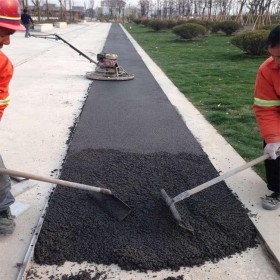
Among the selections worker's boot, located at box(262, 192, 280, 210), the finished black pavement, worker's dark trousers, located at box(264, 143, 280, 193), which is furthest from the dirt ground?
worker's dark trousers, located at box(264, 143, 280, 193)

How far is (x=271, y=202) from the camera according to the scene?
2.92 m

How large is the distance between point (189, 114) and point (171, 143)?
1.41m

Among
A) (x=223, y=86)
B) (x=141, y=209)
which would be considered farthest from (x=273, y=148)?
(x=223, y=86)

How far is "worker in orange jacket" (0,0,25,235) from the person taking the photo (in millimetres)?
2168

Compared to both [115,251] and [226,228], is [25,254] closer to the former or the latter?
[115,251]

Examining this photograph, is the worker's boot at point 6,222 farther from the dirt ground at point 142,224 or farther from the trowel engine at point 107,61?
the trowel engine at point 107,61

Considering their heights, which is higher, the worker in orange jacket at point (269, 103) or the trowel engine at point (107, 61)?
the worker in orange jacket at point (269, 103)

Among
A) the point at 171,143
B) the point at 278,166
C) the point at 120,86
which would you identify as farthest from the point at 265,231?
the point at 120,86

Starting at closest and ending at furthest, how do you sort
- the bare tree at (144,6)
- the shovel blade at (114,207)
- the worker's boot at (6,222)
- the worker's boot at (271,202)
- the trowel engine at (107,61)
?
the worker's boot at (6,222)
the shovel blade at (114,207)
the worker's boot at (271,202)
the trowel engine at (107,61)
the bare tree at (144,6)

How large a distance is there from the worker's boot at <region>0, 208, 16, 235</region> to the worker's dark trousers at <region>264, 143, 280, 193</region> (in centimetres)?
206

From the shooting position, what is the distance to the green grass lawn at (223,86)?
4639 millimetres

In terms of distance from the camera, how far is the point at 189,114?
18.5 ft

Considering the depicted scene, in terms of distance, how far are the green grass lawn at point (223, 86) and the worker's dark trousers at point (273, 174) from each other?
1.40 feet

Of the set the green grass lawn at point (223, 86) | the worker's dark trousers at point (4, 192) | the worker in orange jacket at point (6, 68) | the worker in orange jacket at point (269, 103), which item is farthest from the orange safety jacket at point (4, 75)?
the green grass lawn at point (223, 86)
